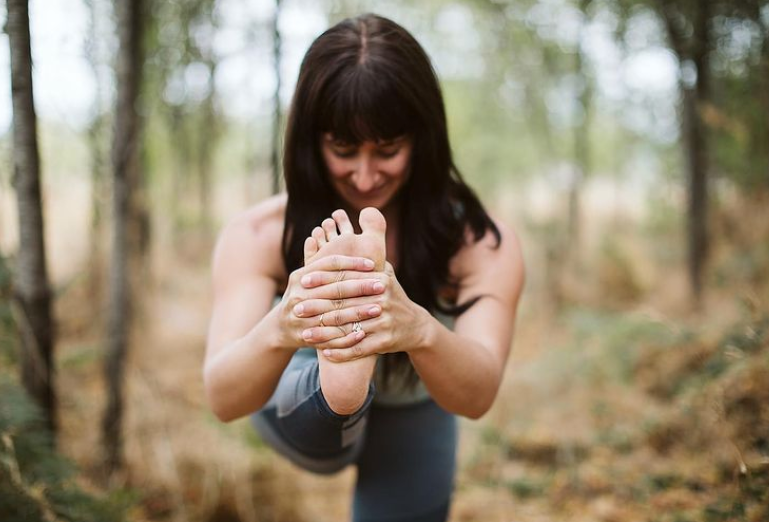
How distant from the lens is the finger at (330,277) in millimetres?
1223

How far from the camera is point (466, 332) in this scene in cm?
151

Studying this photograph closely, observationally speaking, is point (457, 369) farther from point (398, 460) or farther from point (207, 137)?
point (207, 137)

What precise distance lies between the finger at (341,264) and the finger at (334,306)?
6 centimetres

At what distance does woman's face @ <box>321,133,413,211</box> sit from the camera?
4.85 feet

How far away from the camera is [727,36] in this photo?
443cm

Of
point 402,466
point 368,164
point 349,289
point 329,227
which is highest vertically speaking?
point 368,164

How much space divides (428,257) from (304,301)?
529 mm

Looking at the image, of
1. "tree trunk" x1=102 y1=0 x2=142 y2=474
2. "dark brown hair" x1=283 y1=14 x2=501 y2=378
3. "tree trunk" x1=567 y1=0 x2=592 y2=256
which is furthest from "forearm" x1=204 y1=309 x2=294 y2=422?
"tree trunk" x1=567 y1=0 x2=592 y2=256

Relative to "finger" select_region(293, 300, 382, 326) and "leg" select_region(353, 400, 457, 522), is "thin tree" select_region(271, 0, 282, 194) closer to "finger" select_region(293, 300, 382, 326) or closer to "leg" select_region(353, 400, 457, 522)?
"leg" select_region(353, 400, 457, 522)

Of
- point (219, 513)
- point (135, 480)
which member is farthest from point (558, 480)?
point (135, 480)

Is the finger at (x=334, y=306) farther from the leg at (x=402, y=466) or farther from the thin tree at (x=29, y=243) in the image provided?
the thin tree at (x=29, y=243)

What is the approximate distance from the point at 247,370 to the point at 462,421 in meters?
2.39

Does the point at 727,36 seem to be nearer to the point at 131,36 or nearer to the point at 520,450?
the point at 520,450

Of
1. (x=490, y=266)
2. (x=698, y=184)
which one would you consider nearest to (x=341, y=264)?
(x=490, y=266)
